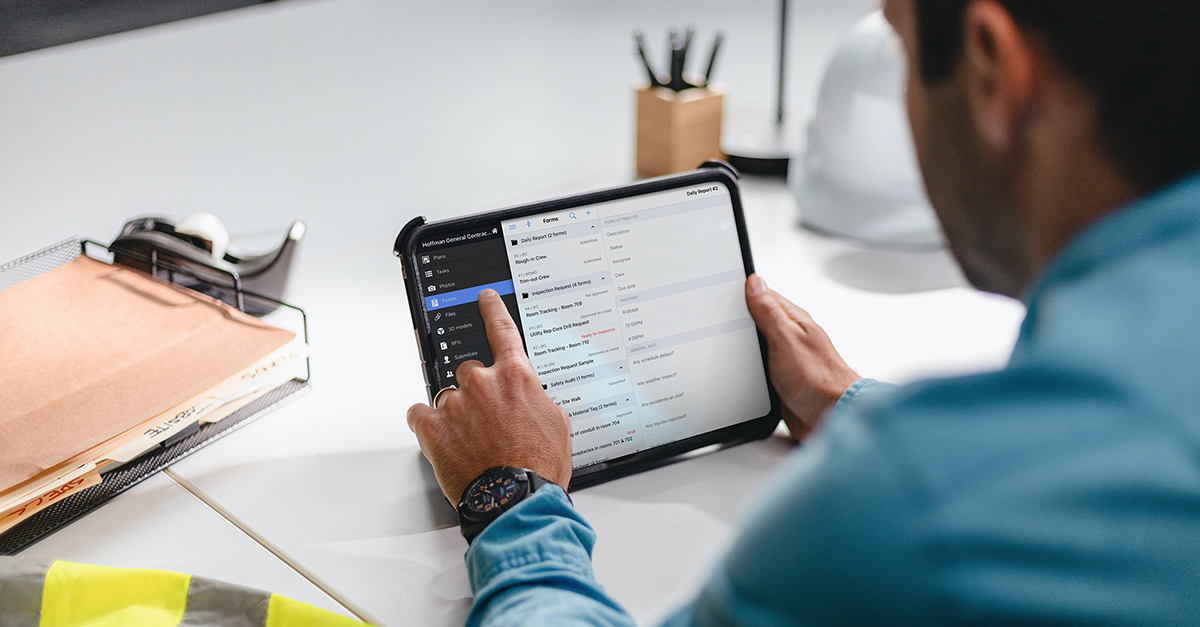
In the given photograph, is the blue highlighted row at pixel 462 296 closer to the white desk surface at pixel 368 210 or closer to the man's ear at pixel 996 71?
the white desk surface at pixel 368 210

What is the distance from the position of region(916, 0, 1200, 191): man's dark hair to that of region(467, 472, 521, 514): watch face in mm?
406

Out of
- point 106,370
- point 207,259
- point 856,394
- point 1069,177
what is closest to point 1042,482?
point 1069,177

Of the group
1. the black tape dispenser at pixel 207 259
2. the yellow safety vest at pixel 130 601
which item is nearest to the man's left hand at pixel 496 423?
the yellow safety vest at pixel 130 601

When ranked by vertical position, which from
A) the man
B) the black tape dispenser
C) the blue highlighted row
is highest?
the man

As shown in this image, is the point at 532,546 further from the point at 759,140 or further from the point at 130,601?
the point at 759,140

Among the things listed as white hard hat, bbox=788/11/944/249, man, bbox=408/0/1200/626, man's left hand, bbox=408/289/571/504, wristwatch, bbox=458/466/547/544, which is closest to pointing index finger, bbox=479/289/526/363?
man's left hand, bbox=408/289/571/504

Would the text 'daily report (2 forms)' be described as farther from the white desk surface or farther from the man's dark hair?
the man's dark hair

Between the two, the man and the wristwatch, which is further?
the wristwatch

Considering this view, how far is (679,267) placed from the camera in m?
0.75

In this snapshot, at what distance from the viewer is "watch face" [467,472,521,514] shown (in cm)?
59

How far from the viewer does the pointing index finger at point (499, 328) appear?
2.22 feet

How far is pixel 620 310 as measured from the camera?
729 millimetres

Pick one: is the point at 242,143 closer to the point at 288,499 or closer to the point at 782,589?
the point at 288,499

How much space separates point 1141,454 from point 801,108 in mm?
1421
